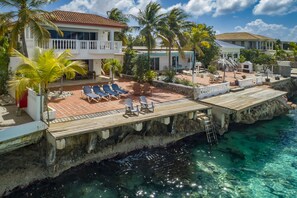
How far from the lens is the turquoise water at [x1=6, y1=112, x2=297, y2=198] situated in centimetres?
1217

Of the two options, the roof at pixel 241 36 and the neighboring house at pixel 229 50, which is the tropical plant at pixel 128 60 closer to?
the neighboring house at pixel 229 50

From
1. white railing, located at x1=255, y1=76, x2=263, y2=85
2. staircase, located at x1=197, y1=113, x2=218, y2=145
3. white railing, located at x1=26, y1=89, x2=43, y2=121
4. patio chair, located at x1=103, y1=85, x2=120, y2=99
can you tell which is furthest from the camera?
white railing, located at x1=255, y1=76, x2=263, y2=85

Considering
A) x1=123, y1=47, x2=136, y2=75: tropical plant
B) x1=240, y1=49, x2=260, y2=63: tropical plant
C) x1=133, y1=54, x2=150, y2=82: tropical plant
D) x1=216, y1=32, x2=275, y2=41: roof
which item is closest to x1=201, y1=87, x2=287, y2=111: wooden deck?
x1=133, y1=54, x2=150, y2=82: tropical plant

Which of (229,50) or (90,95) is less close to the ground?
(229,50)

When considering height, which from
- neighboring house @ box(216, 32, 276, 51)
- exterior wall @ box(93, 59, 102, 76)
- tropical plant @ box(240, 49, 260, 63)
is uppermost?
neighboring house @ box(216, 32, 276, 51)

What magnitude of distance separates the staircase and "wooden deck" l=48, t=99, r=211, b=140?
26.4 inches

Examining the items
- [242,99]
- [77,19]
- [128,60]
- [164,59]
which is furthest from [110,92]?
[164,59]

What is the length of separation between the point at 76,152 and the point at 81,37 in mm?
15492

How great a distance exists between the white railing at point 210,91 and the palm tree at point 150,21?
24.5ft

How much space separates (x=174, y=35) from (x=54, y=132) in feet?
55.9

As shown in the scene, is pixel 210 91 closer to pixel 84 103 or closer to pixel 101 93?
pixel 101 93

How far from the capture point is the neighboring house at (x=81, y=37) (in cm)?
2164

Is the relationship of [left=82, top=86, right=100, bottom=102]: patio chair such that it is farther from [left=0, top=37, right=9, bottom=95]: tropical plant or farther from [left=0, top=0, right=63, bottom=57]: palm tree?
[left=0, top=37, right=9, bottom=95]: tropical plant

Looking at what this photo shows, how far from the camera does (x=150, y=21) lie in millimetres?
24922
